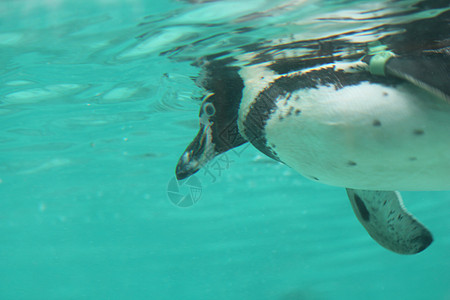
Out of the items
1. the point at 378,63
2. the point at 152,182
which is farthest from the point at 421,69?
the point at 152,182

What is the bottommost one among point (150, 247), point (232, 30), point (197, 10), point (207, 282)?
point (207, 282)

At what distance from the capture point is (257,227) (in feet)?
91.7

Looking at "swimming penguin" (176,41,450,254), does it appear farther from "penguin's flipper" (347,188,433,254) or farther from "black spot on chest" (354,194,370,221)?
"black spot on chest" (354,194,370,221)

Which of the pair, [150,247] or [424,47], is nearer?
[424,47]

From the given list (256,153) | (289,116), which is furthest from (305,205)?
(289,116)

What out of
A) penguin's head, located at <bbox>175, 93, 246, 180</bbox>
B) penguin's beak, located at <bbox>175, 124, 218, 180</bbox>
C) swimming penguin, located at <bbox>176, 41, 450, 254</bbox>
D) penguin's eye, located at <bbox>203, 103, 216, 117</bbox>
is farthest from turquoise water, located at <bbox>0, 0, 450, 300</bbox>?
swimming penguin, located at <bbox>176, 41, 450, 254</bbox>

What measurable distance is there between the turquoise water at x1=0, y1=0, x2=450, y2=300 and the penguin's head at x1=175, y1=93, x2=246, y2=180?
1.20 metres

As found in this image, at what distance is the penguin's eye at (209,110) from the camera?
412 cm

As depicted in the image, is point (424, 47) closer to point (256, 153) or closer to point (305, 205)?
point (256, 153)

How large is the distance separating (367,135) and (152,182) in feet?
51.1

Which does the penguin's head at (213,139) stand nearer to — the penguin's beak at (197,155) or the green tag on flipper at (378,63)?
the penguin's beak at (197,155)

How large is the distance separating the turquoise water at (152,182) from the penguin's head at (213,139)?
1.20 meters

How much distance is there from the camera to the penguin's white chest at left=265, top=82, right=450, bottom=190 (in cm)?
270

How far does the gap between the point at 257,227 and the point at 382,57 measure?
25815 mm
